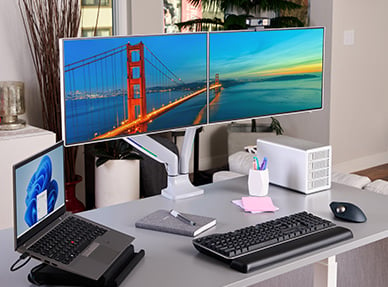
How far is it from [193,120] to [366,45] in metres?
3.86

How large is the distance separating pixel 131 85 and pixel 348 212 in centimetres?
79

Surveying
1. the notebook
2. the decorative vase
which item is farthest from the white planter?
the notebook

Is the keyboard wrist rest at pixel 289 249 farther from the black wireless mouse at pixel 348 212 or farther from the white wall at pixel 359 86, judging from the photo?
the white wall at pixel 359 86

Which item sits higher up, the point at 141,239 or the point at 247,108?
the point at 247,108

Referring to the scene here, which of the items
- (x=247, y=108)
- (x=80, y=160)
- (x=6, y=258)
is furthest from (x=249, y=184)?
(x=80, y=160)

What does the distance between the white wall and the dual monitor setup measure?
122 inches

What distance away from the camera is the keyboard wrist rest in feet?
5.70

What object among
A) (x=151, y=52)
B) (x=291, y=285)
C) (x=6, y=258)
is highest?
(x=151, y=52)

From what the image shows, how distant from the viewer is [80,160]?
15.5 ft

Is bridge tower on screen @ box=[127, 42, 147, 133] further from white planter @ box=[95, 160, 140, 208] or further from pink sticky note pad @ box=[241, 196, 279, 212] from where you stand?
white planter @ box=[95, 160, 140, 208]

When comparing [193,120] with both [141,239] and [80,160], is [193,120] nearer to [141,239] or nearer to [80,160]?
[141,239]

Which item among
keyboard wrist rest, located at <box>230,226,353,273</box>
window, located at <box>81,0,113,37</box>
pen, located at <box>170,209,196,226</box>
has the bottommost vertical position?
keyboard wrist rest, located at <box>230,226,353,273</box>

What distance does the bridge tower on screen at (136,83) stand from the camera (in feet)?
6.85

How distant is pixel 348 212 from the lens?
6.95 feet
